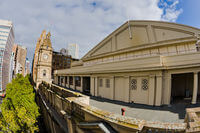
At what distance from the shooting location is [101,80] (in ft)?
40.8

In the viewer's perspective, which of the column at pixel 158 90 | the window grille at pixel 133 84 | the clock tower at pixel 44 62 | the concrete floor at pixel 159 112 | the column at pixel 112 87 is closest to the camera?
the concrete floor at pixel 159 112

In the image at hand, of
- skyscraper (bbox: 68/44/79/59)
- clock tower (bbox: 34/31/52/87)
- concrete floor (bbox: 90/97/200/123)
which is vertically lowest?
concrete floor (bbox: 90/97/200/123)

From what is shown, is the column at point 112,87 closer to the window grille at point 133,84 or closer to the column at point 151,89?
the window grille at point 133,84

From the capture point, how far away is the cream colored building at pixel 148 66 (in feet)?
26.5

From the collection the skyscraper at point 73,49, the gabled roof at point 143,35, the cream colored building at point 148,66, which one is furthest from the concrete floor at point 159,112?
the skyscraper at point 73,49

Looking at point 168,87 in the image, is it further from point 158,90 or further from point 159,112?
point 159,112

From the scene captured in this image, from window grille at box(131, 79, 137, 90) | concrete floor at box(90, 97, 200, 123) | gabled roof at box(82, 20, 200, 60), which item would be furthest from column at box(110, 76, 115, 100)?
gabled roof at box(82, 20, 200, 60)

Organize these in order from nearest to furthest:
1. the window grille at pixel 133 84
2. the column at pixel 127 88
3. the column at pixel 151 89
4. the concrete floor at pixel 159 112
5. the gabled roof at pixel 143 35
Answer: the concrete floor at pixel 159 112, the column at pixel 151 89, the window grille at pixel 133 84, the column at pixel 127 88, the gabled roof at pixel 143 35

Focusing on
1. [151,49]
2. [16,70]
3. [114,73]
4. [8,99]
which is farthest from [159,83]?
[16,70]

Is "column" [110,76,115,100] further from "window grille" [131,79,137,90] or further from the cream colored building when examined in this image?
"window grille" [131,79,137,90]

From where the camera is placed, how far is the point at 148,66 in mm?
8406

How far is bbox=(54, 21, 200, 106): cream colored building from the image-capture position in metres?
8.07

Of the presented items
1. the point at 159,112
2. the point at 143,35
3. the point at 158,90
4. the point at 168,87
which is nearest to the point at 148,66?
the point at 158,90

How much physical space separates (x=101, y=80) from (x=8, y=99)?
12.7 metres
